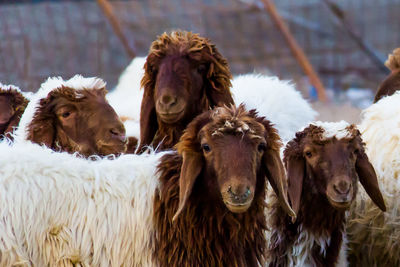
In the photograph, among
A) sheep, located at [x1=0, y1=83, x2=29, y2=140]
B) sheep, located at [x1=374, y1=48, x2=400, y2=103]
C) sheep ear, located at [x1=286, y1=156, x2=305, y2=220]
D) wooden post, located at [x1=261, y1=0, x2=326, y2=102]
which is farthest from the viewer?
wooden post, located at [x1=261, y1=0, x2=326, y2=102]

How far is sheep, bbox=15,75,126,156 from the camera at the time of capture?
4738 mm

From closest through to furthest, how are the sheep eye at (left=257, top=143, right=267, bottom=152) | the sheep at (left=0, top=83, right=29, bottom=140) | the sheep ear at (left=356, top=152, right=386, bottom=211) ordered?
the sheep eye at (left=257, top=143, right=267, bottom=152)
the sheep ear at (left=356, top=152, right=386, bottom=211)
the sheep at (left=0, top=83, right=29, bottom=140)

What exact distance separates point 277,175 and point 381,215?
1.43 metres

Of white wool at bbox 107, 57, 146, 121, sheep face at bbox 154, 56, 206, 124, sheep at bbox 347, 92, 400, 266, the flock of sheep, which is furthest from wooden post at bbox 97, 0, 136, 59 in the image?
sheep at bbox 347, 92, 400, 266

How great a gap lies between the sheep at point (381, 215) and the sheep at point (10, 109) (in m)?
2.41

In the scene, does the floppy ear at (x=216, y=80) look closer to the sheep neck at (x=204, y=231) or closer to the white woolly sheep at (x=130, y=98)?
the white woolly sheep at (x=130, y=98)

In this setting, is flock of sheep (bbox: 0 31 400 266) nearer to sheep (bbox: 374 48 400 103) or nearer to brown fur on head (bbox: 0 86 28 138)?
brown fur on head (bbox: 0 86 28 138)

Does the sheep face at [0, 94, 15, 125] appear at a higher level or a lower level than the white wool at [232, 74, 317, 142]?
lower

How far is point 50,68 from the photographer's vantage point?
10.1 metres

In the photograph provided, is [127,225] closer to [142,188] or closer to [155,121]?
[142,188]

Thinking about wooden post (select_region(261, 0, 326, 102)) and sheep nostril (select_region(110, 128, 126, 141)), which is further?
wooden post (select_region(261, 0, 326, 102))

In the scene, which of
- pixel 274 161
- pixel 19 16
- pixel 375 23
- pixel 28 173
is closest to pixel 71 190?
pixel 28 173

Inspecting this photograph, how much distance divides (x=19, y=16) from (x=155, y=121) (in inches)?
245

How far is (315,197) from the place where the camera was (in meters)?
4.46
